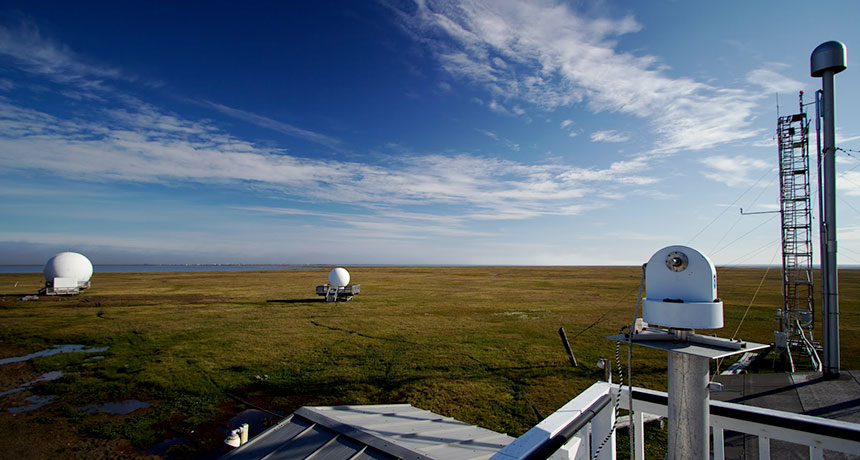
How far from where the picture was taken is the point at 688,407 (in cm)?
304

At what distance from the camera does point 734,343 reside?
3.07m

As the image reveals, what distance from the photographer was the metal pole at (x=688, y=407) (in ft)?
9.87

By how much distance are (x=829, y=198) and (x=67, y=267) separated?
64.5 metres

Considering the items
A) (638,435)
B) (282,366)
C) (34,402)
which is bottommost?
(34,402)

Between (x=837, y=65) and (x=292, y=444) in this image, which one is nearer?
(x=292, y=444)

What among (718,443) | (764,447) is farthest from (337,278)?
(764,447)

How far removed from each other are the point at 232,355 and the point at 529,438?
1868cm

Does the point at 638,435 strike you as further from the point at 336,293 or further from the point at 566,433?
the point at 336,293

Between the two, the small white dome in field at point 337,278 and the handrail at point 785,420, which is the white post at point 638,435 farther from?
the small white dome in field at point 337,278

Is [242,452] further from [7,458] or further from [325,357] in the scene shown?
[325,357]

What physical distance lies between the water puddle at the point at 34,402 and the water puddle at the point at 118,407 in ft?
5.03

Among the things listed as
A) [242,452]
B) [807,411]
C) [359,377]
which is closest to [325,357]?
[359,377]

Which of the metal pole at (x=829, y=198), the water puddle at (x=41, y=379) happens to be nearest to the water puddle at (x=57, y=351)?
the water puddle at (x=41, y=379)

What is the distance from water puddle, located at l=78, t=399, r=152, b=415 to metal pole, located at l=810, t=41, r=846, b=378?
20954 mm
